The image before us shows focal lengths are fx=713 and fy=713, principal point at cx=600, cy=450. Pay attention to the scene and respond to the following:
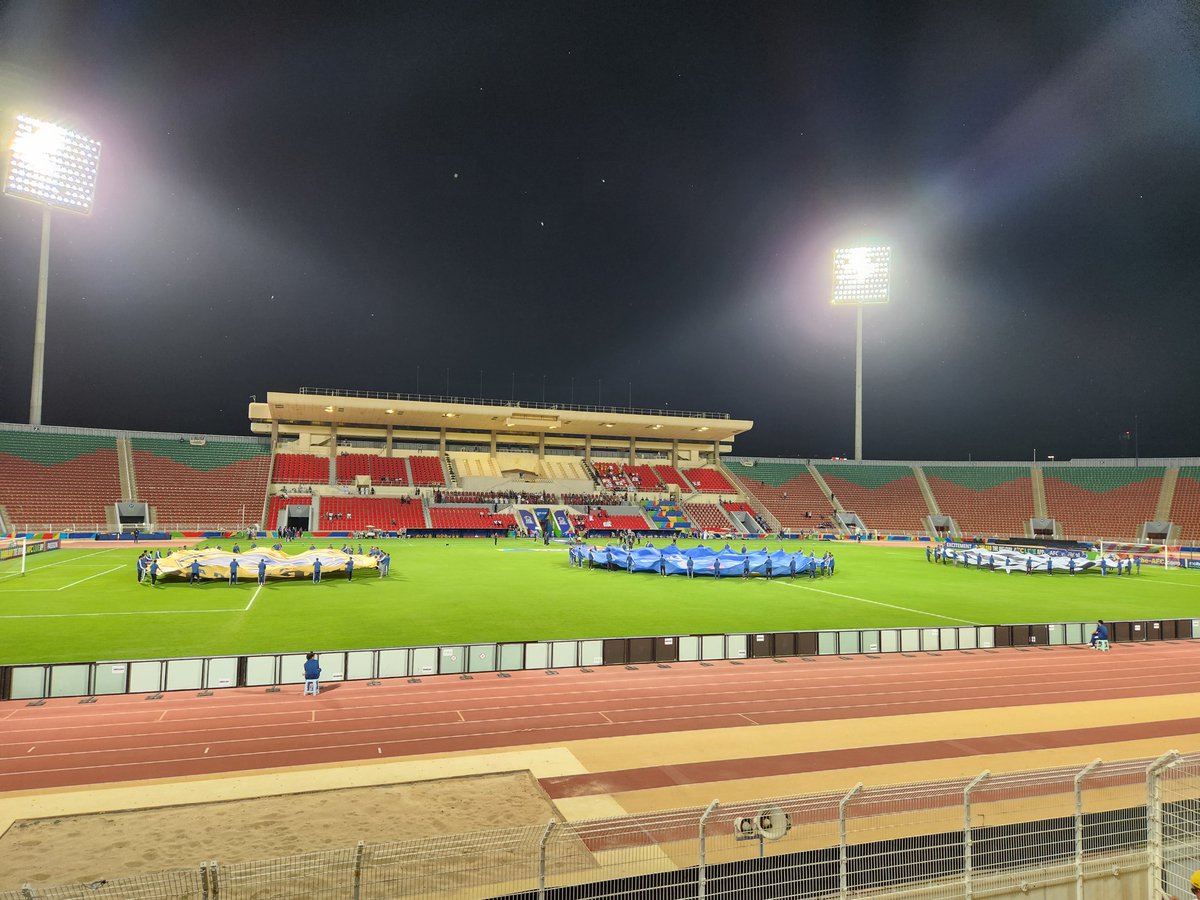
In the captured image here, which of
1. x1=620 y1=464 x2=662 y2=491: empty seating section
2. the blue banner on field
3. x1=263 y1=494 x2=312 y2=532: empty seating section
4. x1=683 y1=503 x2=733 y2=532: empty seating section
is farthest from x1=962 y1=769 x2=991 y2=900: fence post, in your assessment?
x1=620 y1=464 x2=662 y2=491: empty seating section

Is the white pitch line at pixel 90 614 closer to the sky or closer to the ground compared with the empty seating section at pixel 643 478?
closer to the ground

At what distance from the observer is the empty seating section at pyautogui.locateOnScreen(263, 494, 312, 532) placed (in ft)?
200

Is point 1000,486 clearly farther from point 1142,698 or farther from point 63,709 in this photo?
point 63,709

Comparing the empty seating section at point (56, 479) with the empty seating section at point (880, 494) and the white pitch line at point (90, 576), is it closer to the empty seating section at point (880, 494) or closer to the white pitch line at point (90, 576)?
the white pitch line at point (90, 576)

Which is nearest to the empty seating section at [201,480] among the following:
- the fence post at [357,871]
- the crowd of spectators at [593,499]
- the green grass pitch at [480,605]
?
the green grass pitch at [480,605]

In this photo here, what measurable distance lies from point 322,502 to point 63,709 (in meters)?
53.1

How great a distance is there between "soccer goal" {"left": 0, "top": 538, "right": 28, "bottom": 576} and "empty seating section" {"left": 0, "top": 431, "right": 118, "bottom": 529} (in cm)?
1005

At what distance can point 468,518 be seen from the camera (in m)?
66.7

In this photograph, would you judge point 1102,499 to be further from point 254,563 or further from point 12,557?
point 12,557

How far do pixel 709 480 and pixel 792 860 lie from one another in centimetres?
7822

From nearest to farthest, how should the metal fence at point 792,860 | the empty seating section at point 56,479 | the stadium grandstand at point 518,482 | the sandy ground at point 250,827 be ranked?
the metal fence at point 792,860
the sandy ground at point 250,827
the empty seating section at point 56,479
the stadium grandstand at point 518,482

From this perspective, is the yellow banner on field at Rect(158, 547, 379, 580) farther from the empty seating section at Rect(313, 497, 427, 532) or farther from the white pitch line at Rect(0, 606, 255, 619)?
the empty seating section at Rect(313, 497, 427, 532)

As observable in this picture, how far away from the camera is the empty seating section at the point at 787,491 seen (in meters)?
76.7

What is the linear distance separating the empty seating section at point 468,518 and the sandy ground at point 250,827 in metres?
55.9
